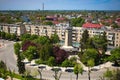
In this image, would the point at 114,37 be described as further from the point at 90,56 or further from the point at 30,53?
the point at 30,53

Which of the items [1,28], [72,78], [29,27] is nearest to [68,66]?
[72,78]

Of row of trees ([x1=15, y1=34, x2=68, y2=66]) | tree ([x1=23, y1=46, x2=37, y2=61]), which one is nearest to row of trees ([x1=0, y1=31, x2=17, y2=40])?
row of trees ([x1=15, y1=34, x2=68, y2=66])

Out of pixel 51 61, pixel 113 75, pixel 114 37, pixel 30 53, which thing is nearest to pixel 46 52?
pixel 51 61

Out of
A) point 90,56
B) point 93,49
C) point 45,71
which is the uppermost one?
point 93,49

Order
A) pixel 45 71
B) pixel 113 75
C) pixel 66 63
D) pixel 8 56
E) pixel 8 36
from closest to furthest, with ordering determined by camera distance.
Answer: pixel 113 75, pixel 45 71, pixel 66 63, pixel 8 56, pixel 8 36

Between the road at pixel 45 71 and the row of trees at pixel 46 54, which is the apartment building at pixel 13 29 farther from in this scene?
the row of trees at pixel 46 54

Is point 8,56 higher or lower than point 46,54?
lower

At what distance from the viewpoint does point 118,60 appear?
987cm

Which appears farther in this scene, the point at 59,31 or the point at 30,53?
the point at 59,31

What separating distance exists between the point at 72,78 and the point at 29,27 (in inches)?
386

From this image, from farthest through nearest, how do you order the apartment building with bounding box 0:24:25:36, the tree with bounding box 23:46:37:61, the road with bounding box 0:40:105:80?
the apartment building with bounding box 0:24:25:36 < the tree with bounding box 23:46:37:61 < the road with bounding box 0:40:105:80

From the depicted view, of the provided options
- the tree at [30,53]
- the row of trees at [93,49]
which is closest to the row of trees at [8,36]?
the row of trees at [93,49]

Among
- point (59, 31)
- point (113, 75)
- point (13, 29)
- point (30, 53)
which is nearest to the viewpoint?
point (113, 75)

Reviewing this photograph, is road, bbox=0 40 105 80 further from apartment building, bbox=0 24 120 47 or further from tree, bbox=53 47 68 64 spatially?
apartment building, bbox=0 24 120 47
